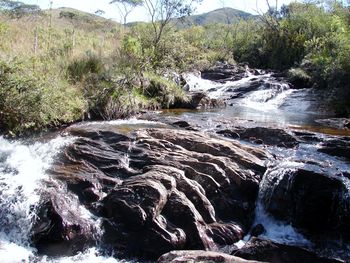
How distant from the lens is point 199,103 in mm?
15055

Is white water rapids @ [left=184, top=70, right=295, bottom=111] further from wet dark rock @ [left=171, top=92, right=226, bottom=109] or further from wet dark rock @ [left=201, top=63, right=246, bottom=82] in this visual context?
wet dark rock @ [left=171, top=92, right=226, bottom=109]

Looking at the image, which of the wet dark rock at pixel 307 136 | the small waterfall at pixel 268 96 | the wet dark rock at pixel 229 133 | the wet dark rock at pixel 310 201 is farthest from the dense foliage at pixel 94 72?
the wet dark rock at pixel 310 201

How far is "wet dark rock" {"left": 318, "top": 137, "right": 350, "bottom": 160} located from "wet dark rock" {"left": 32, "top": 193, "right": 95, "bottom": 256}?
5266 millimetres

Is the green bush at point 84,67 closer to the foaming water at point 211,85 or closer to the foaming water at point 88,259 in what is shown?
the foaming water at point 88,259

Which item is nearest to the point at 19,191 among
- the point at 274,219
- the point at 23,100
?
the point at 23,100

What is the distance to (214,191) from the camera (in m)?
7.04

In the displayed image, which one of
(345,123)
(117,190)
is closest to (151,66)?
(345,123)

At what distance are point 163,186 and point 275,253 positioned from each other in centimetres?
193

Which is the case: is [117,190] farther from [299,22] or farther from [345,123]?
[299,22]

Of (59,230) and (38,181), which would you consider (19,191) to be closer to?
(38,181)

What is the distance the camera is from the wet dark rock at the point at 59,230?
572 cm

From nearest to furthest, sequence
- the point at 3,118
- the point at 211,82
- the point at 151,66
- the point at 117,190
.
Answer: the point at 117,190 < the point at 3,118 < the point at 151,66 < the point at 211,82

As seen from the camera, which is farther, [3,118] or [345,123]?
[345,123]

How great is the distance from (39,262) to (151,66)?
9882mm
